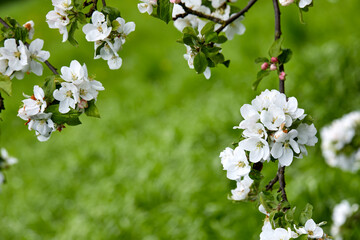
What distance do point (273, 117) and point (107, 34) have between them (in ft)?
1.54

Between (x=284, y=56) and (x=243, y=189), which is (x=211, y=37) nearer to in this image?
(x=284, y=56)

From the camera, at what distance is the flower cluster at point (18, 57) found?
3.74 ft

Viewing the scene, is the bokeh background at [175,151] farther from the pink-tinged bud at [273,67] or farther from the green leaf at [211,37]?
the green leaf at [211,37]

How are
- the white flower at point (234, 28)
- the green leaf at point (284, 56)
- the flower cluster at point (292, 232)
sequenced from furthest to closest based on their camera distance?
the white flower at point (234, 28) < the green leaf at point (284, 56) < the flower cluster at point (292, 232)

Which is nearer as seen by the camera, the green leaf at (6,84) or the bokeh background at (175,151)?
the green leaf at (6,84)

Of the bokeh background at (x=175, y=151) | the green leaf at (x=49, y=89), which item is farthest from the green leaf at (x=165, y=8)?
the bokeh background at (x=175, y=151)

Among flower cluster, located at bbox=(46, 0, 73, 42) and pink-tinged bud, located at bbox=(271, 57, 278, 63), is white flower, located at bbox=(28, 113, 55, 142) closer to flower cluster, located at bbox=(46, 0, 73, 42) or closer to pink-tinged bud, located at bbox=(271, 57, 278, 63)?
flower cluster, located at bbox=(46, 0, 73, 42)

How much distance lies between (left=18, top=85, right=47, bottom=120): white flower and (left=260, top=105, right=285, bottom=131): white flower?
0.53 metres

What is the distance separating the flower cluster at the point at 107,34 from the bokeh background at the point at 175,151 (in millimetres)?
2004

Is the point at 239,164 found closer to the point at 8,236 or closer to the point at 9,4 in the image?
the point at 8,236

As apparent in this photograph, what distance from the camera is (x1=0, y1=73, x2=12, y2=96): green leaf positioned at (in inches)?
42.8

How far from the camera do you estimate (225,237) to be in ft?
9.52

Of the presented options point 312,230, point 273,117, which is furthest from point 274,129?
point 312,230

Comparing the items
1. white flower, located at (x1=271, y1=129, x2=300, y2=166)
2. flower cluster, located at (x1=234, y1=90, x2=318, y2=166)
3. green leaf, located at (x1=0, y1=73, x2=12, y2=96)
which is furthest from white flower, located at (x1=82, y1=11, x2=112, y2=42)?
white flower, located at (x1=271, y1=129, x2=300, y2=166)
